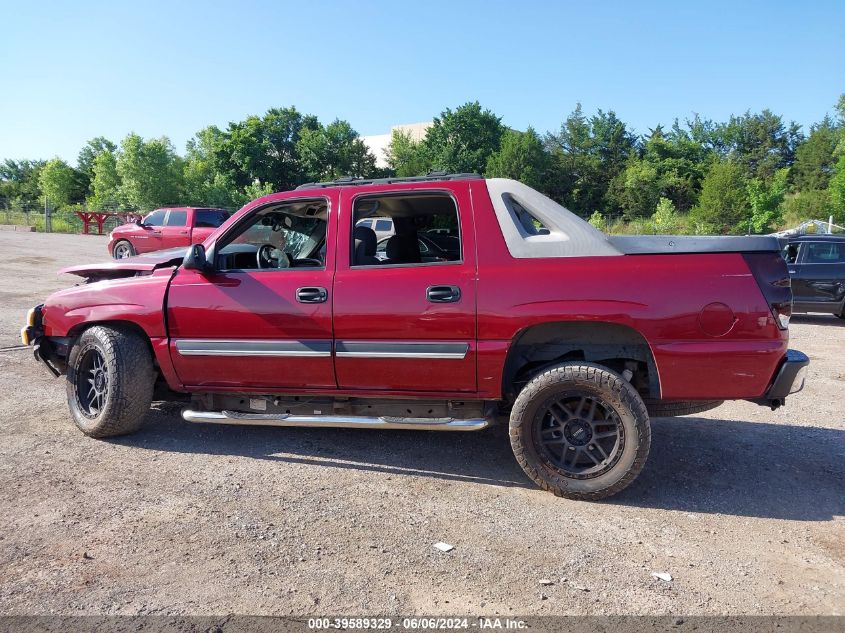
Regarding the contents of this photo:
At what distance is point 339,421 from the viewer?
4047 millimetres

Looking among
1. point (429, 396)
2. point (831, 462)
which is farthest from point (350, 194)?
point (831, 462)

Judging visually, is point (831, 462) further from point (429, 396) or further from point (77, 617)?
point (77, 617)

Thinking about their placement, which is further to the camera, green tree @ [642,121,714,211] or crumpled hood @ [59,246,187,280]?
green tree @ [642,121,714,211]

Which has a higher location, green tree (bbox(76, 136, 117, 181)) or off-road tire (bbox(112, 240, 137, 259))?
green tree (bbox(76, 136, 117, 181))

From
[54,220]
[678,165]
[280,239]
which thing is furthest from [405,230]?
[678,165]

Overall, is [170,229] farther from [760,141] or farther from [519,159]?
[760,141]

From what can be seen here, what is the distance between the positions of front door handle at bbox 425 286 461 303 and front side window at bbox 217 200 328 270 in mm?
981

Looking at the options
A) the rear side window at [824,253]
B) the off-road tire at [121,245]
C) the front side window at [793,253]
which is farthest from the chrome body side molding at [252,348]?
the off-road tire at [121,245]

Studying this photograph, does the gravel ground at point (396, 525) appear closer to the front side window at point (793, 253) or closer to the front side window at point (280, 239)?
the front side window at point (280, 239)

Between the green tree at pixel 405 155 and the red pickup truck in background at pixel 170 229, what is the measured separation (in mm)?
45276

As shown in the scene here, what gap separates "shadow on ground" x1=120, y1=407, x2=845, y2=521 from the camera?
3.73 meters

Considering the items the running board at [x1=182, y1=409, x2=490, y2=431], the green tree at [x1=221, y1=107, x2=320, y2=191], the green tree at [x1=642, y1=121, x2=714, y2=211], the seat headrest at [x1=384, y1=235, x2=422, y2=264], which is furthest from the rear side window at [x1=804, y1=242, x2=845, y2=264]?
the green tree at [x1=221, y1=107, x2=320, y2=191]

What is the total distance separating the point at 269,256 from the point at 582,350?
2617mm

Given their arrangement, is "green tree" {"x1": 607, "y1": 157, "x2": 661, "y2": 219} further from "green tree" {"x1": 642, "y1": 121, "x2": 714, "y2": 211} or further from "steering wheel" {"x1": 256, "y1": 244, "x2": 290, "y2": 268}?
"steering wheel" {"x1": 256, "y1": 244, "x2": 290, "y2": 268}
